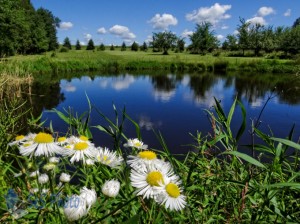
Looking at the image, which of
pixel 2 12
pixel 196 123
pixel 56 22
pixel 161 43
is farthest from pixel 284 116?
pixel 56 22

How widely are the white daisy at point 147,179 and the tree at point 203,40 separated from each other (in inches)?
2645

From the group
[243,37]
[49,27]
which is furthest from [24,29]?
[243,37]

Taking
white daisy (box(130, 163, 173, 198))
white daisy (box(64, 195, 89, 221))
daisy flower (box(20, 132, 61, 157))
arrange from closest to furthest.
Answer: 1. white daisy (box(64, 195, 89, 221))
2. white daisy (box(130, 163, 173, 198))
3. daisy flower (box(20, 132, 61, 157))

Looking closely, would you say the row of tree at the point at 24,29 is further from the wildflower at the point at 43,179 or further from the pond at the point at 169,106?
the wildflower at the point at 43,179

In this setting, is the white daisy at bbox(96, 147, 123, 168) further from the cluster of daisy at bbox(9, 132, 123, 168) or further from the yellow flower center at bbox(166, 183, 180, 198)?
the yellow flower center at bbox(166, 183, 180, 198)

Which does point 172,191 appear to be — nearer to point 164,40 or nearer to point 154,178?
point 154,178

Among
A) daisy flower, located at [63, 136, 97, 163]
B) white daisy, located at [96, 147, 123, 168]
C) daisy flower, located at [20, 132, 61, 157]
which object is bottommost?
white daisy, located at [96, 147, 123, 168]

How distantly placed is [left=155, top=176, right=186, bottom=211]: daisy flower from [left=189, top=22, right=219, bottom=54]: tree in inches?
2645

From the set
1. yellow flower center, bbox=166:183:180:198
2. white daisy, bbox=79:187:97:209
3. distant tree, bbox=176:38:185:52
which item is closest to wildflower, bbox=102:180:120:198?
white daisy, bbox=79:187:97:209

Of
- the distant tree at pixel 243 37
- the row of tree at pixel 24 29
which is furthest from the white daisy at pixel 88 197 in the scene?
the distant tree at pixel 243 37

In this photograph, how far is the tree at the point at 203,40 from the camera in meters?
65.4

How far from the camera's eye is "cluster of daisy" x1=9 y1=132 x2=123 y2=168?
3.23 ft

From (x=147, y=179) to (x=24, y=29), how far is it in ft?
137

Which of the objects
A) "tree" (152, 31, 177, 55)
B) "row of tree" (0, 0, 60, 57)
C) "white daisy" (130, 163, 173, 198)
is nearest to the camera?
"white daisy" (130, 163, 173, 198)
